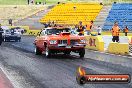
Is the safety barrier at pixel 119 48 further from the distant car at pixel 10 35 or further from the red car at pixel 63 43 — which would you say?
the distant car at pixel 10 35

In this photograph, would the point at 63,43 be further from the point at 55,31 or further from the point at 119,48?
the point at 119,48

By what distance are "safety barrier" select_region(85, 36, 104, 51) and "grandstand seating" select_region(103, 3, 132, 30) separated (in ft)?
90.9

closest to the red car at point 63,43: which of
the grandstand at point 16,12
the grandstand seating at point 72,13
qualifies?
the grandstand seating at point 72,13

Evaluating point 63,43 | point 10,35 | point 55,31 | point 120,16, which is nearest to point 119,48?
point 55,31

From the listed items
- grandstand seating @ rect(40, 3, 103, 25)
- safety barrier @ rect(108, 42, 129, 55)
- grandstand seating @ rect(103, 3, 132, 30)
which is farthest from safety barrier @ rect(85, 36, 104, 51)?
grandstand seating @ rect(40, 3, 103, 25)

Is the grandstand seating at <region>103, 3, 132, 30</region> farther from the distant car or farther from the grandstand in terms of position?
the distant car

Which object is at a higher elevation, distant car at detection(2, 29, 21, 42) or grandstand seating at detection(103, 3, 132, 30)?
grandstand seating at detection(103, 3, 132, 30)

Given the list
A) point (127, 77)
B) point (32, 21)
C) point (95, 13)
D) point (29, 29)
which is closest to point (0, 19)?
point (32, 21)

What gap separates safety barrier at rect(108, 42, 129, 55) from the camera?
22.2m

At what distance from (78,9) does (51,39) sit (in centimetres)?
4862

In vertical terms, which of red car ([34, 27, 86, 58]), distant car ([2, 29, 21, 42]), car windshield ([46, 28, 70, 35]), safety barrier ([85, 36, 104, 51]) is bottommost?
distant car ([2, 29, 21, 42])

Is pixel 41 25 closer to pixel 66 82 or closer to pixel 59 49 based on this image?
pixel 59 49

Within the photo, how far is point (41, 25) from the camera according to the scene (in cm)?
6284

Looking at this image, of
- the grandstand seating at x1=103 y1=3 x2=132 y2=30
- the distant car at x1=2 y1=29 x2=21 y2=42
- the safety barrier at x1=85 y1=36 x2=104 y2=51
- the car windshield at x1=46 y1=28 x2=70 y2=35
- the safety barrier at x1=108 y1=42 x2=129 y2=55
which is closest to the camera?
the car windshield at x1=46 y1=28 x2=70 y2=35
